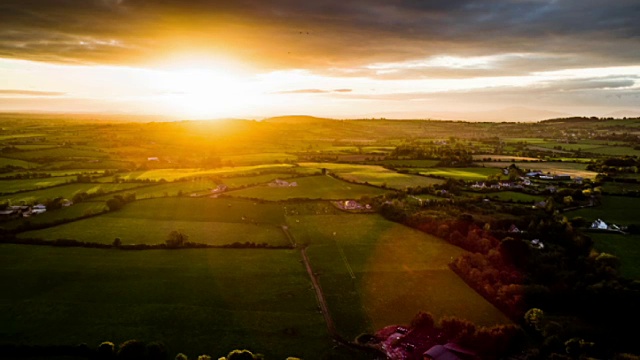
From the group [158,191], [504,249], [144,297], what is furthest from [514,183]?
[144,297]

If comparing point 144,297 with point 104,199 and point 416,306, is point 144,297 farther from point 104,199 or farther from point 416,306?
point 104,199

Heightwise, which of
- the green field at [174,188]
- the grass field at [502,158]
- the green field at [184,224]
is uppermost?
the grass field at [502,158]

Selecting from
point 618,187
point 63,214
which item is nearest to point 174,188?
point 63,214

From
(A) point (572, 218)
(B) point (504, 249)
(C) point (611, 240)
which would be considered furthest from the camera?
(A) point (572, 218)

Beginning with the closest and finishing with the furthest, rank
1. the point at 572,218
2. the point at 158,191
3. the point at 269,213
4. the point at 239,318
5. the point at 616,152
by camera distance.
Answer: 1. the point at 239,318
2. the point at 572,218
3. the point at 269,213
4. the point at 158,191
5. the point at 616,152

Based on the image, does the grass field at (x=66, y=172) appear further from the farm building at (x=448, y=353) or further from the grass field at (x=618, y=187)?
the grass field at (x=618, y=187)

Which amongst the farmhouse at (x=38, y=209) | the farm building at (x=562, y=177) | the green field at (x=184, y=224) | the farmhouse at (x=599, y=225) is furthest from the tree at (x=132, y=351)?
the farm building at (x=562, y=177)
